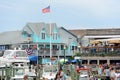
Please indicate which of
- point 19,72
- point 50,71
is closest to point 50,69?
point 50,71

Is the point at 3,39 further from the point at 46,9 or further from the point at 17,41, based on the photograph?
the point at 46,9

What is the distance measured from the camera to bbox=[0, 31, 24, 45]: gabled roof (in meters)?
76.6

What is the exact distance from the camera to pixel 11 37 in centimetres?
7888

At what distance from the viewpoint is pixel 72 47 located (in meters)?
78.6

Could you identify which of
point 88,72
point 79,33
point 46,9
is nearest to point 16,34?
point 79,33

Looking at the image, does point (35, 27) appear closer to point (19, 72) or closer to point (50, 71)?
point (50, 71)

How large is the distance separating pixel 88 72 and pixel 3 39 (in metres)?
50.5

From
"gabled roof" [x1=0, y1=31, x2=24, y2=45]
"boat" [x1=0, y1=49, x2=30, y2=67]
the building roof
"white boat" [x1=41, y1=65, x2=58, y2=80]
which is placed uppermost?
the building roof

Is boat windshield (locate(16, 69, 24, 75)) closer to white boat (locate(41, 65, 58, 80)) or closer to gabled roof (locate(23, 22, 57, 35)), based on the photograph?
white boat (locate(41, 65, 58, 80))

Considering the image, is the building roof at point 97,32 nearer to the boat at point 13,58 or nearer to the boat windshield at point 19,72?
the boat at point 13,58

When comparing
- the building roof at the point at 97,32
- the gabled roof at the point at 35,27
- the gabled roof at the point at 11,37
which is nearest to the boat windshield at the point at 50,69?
the gabled roof at the point at 35,27

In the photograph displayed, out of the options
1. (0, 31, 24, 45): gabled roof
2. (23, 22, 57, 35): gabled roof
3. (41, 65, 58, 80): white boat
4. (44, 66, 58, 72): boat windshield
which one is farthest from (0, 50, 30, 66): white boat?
(0, 31, 24, 45): gabled roof

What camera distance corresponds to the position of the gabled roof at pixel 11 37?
76.6 m

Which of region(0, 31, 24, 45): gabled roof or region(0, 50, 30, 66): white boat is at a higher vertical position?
region(0, 31, 24, 45): gabled roof
